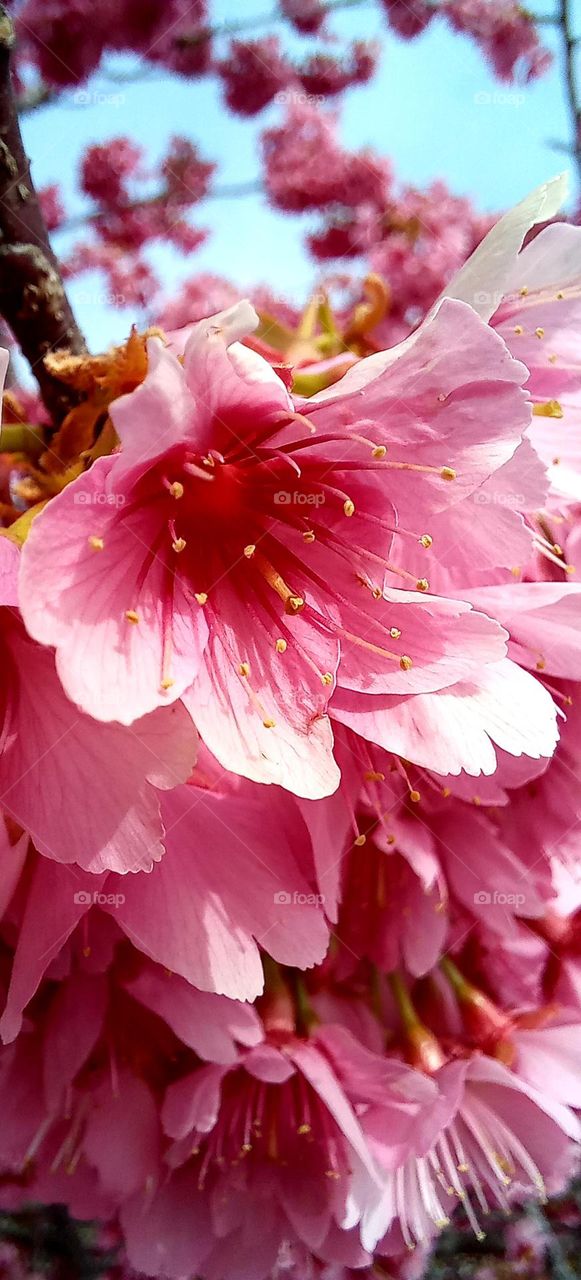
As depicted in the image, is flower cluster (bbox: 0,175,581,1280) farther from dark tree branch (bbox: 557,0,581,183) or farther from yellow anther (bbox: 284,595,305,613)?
dark tree branch (bbox: 557,0,581,183)

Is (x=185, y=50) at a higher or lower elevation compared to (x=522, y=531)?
higher

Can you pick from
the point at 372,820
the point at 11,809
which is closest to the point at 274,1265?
the point at 372,820

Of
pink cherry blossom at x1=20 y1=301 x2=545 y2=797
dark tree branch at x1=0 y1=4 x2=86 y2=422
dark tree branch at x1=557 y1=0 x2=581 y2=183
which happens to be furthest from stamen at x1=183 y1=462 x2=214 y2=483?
dark tree branch at x1=557 y1=0 x2=581 y2=183

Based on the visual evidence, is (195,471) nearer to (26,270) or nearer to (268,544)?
(268,544)

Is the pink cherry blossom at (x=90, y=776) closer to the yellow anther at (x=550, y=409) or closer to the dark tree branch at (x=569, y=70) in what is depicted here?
the yellow anther at (x=550, y=409)

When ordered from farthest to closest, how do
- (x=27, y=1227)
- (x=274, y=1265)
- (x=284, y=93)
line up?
(x=284, y=93) → (x=27, y=1227) → (x=274, y=1265)

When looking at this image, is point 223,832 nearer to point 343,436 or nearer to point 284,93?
point 343,436

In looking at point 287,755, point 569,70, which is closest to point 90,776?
point 287,755
